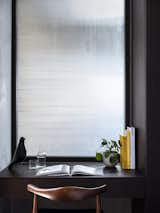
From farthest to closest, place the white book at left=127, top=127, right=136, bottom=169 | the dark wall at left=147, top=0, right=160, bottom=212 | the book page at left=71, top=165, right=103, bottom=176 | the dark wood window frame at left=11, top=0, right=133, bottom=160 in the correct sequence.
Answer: the dark wood window frame at left=11, top=0, right=133, bottom=160 → the white book at left=127, top=127, right=136, bottom=169 → the book page at left=71, top=165, right=103, bottom=176 → the dark wall at left=147, top=0, right=160, bottom=212

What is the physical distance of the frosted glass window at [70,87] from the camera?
8.47 ft

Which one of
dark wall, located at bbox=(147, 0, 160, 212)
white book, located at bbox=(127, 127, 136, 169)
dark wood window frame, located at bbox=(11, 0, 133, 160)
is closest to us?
dark wall, located at bbox=(147, 0, 160, 212)

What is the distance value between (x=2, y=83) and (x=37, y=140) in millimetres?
595

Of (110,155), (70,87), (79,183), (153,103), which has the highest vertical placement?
(70,87)

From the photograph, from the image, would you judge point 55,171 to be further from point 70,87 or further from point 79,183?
point 70,87

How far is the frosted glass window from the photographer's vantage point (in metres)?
2.58

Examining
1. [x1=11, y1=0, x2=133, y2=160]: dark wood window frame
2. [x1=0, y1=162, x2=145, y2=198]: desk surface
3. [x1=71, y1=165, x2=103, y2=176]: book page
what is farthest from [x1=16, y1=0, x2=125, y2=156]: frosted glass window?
[x1=0, y1=162, x2=145, y2=198]: desk surface

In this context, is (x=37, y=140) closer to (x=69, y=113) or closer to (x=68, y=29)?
(x=69, y=113)

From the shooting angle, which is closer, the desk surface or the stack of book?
the desk surface

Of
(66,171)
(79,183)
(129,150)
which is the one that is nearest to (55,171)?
(66,171)

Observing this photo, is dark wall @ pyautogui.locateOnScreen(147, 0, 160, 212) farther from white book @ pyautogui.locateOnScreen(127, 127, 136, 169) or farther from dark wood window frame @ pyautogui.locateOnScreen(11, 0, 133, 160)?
dark wood window frame @ pyautogui.locateOnScreen(11, 0, 133, 160)

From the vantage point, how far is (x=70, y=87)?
102 inches

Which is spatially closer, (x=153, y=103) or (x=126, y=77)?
(x=153, y=103)

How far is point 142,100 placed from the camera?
2.05 metres
